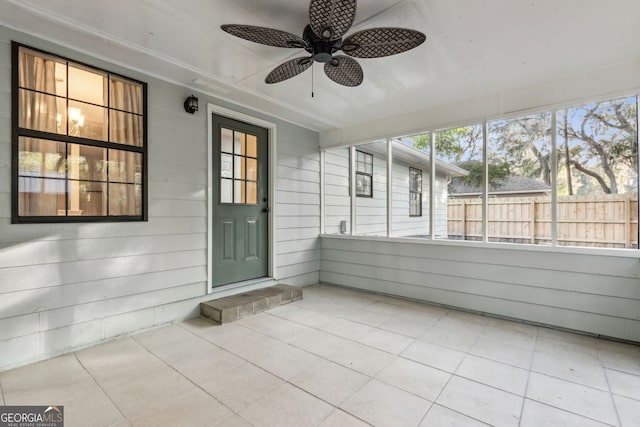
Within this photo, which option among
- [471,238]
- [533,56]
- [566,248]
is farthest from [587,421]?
[533,56]

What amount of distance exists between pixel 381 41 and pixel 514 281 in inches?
113

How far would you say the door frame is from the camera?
11.4 ft

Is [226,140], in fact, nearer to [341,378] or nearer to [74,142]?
[74,142]

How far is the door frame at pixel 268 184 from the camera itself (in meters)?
3.48

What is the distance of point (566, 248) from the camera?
3.02m

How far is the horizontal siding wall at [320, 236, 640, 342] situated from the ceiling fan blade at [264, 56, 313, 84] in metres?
2.64

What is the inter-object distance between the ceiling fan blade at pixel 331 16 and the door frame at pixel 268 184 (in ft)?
6.62

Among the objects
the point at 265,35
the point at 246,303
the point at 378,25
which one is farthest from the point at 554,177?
the point at 246,303

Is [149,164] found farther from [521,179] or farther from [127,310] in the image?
[521,179]

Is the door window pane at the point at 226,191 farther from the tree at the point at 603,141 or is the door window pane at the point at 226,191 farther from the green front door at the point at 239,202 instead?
the tree at the point at 603,141

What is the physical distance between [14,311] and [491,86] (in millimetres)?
4705

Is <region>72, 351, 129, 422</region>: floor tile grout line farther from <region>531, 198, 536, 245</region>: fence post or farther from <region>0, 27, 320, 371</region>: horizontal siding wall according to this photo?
<region>531, 198, 536, 245</region>: fence post

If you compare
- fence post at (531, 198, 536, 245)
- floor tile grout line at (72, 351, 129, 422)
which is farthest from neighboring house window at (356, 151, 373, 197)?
floor tile grout line at (72, 351, 129, 422)

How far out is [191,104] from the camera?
324 cm
